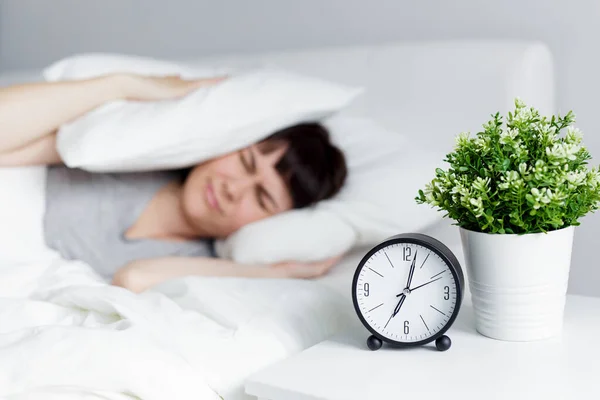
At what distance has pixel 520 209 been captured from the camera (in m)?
0.94

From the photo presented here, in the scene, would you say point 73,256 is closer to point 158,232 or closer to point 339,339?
point 158,232

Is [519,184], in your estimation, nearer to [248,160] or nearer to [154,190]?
[248,160]

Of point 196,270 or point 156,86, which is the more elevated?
point 156,86

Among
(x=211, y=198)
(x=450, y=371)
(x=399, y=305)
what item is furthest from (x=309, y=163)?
(x=450, y=371)

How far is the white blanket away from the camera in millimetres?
905

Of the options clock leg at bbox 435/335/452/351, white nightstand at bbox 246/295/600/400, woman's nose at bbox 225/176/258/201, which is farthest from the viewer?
woman's nose at bbox 225/176/258/201

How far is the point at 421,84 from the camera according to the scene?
157 centimetres

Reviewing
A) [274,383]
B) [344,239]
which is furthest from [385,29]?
[274,383]

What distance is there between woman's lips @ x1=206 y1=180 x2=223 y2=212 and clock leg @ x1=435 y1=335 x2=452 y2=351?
2.25 feet

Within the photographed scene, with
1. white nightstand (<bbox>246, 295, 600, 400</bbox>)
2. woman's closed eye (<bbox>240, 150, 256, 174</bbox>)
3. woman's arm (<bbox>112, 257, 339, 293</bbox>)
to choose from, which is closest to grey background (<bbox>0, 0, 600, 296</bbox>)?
woman's closed eye (<bbox>240, 150, 256, 174</bbox>)

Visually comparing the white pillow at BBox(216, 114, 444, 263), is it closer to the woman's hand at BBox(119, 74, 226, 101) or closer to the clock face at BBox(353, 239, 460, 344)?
the woman's hand at BBox(119, 74, 226, 101)

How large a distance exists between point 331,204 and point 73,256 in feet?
1.80

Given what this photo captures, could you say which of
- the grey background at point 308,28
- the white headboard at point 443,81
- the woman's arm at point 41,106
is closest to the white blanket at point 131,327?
the woman's arm at point 41,106

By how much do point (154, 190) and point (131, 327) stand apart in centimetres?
66
